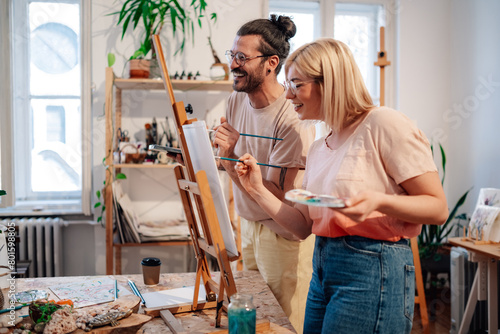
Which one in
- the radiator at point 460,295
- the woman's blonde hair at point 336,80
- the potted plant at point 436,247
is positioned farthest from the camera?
the potted plant at point 436,247

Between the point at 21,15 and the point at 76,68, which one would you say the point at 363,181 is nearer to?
the point at 76,68

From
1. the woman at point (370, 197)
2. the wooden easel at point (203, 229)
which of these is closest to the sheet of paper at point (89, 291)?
the wooden easel at point (203, 229)

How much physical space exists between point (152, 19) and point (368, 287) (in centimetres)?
255

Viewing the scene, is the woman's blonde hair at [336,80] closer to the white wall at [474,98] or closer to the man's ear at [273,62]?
the man's ear at [273,62]

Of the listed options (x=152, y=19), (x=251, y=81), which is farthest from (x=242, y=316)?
(x=152, y=19)

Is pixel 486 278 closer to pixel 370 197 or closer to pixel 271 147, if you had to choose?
pixel 271 147

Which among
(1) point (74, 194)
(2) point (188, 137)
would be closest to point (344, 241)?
(2) point (188, 137)

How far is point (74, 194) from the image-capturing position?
353cm

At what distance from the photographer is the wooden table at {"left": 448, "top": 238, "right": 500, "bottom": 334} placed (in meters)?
2.45

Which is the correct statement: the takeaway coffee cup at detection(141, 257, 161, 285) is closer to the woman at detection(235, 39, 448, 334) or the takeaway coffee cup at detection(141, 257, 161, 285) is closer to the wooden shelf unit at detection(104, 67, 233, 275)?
the woman at detection(235, 39, 448, 334)

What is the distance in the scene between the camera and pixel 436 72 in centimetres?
373

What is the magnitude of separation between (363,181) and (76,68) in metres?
2.97

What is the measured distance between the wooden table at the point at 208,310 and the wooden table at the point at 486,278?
4.59ft

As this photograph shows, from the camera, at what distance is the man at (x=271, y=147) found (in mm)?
1684
